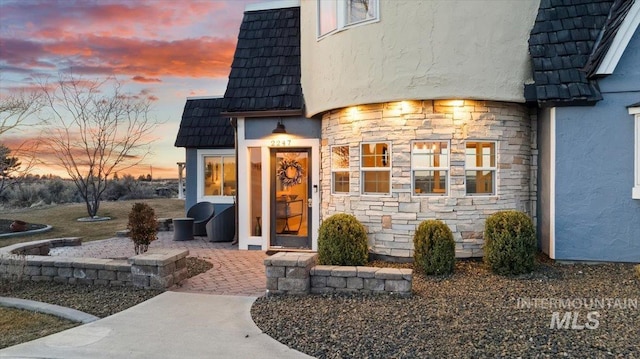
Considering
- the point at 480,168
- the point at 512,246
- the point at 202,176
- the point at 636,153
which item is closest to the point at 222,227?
the point at 202,176

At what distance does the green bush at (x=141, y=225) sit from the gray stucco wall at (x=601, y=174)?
7.88 meters

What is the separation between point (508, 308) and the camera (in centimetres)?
548

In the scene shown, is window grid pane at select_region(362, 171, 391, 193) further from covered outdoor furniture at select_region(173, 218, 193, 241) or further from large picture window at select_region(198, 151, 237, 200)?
large picture window at select_region(198, 151, 237, 200)

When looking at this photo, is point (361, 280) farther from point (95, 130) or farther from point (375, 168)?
point (95, 130)

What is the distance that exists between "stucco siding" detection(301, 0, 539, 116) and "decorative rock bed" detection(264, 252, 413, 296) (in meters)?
3.55

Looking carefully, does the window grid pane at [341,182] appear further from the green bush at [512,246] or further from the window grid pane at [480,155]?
the green bush at [512,246]

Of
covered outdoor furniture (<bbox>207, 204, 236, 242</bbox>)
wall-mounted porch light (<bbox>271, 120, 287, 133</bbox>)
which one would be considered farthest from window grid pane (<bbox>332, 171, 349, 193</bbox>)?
covered outdoor furniture (<bbox>207, 204, 236, 242</bbox>)

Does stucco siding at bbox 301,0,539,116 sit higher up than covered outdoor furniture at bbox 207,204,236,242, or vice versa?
stucco siding at bbox 301,0,539,116

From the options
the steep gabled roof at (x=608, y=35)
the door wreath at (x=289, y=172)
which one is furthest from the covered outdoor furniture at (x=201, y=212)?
the steep gabled roof at (x=608, y=35)

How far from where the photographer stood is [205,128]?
1408 cm

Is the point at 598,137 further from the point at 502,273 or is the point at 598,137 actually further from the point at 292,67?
the point at 292,67

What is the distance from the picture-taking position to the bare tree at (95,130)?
19109 millimetres

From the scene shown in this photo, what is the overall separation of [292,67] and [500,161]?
515cm

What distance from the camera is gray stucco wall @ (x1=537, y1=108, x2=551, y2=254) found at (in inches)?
320
